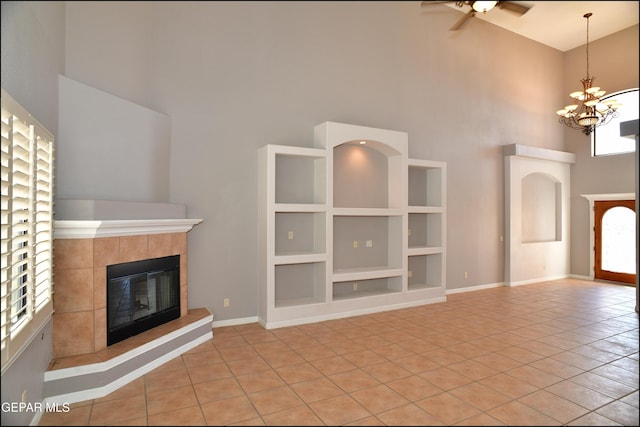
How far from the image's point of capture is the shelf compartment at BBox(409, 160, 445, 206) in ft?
20.3

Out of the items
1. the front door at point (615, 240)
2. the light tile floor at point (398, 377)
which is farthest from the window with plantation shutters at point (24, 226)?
the front door at point (615, 240)

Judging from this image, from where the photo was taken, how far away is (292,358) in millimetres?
3627

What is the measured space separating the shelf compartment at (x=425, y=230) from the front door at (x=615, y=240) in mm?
4440

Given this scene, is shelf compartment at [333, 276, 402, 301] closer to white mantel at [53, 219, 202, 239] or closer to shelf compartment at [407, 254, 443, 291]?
shelf compartment at [407, 254, 443, 291]

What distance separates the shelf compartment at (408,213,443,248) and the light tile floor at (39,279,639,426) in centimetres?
154

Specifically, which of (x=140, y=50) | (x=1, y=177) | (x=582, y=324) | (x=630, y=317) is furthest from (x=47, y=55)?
(x=630, y=317)

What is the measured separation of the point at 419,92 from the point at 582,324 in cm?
442

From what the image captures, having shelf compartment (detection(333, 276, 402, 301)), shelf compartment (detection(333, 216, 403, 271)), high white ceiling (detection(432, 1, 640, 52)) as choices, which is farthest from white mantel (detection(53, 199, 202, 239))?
high white ceiling (detection(432, 1, 640, 52))

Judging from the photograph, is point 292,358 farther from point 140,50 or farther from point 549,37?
point 549,37

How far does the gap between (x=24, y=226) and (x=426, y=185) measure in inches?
226

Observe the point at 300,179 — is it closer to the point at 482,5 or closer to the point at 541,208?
the point at 482,5

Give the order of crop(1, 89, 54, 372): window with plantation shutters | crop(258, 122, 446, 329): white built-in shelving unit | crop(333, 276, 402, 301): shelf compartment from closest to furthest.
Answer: crop(1, 89, 54, 372): window with plantation shutters < crop(258, 122, 446, 329): white built-in shelving unit < crop(333, 276, 402, 301): shelf compartment

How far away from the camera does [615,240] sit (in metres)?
7.64

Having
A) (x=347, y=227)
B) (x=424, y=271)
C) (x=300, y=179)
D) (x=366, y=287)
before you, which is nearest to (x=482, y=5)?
(x=300, y=179)
